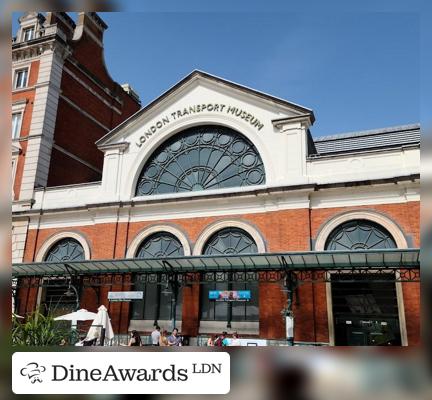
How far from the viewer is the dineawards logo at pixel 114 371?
123 inches

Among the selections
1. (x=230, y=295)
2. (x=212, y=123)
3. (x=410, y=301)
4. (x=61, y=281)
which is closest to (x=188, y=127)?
(x=212, y=123)

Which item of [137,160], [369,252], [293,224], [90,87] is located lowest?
[369,252]

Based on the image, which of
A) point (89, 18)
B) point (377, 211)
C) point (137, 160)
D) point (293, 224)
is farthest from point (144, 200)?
point (89, 18)

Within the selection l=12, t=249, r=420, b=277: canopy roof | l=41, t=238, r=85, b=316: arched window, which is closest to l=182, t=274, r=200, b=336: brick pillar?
l=12, t=249, r=420, b=277: canopy roof

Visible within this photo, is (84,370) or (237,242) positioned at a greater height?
(237,242)

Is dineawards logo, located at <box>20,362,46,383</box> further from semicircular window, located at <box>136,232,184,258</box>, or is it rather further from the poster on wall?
semicircular window, located at <box>136,232,184,258</box>

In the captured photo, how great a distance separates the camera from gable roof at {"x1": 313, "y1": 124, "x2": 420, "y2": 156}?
22.8 metres

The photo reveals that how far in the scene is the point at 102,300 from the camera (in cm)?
1853

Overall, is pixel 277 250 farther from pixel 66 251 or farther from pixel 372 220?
pixel 66 251

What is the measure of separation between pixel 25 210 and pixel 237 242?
452 inches

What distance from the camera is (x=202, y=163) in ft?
63.7

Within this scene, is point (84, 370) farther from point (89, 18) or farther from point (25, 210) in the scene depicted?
point (89, 18)

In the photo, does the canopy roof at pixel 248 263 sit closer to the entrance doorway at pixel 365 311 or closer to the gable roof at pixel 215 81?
the entrance doorway at pixel 365 311

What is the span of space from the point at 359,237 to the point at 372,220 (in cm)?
78
